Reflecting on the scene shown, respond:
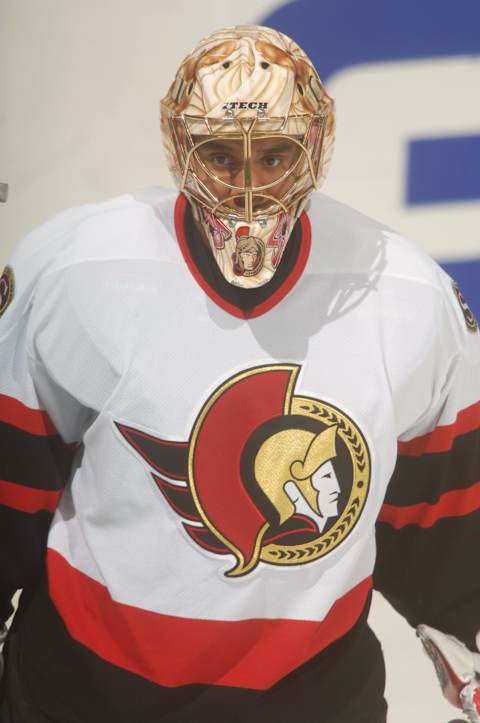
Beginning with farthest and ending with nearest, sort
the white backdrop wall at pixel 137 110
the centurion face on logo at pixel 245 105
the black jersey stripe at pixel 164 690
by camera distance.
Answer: the white backdrop wall at pixel 137 110 → the black jersey stripe at pixel 164 690 → the centurion face on logo at pixel 245 105

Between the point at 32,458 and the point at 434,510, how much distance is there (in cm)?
41

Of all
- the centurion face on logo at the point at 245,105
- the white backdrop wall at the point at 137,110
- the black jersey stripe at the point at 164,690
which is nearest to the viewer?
the centurion face on logo at the point at 245,105

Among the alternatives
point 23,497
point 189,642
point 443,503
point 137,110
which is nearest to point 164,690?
point 189,642

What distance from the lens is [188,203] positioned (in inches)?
38.1

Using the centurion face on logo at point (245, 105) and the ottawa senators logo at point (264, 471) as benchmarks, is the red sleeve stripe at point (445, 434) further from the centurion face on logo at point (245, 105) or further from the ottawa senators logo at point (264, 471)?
the centurion face on logo at point (245, 105)

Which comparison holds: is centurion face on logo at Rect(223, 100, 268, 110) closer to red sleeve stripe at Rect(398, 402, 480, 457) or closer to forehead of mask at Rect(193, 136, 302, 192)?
forehead of mask at Rect(193, 136, 302, 192)

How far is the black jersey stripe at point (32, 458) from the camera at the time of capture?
982 mm

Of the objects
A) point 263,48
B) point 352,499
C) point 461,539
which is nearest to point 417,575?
point 461,539

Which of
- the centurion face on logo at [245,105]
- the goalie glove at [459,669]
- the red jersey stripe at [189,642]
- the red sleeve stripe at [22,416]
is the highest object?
the centurion face on logo at [245,105]

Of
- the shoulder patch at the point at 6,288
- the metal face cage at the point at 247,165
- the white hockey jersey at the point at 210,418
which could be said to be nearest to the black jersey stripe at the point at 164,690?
the white hockey jersey at the point at 210,418

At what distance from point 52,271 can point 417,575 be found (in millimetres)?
504

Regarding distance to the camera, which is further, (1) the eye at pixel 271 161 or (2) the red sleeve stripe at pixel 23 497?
(2) the red sleeve stripe at pixel 23 497

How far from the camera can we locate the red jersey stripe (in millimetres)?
949

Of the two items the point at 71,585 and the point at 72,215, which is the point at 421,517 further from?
the point at 72,215
